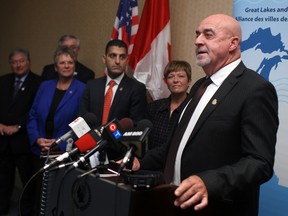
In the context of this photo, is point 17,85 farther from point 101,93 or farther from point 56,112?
point 101,93

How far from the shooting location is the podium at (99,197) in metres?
1.41

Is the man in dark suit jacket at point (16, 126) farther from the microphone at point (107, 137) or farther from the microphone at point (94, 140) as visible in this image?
the microphone at point (107, 137)

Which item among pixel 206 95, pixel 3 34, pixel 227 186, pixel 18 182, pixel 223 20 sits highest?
pixel 3 34

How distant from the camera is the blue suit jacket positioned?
3.81 meters

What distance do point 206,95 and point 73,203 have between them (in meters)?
0.71

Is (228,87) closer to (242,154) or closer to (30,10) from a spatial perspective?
(242,154)

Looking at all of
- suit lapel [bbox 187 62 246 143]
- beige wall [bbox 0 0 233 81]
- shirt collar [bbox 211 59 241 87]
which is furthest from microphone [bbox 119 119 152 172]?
beige wall [bbox 0 0 233 81]

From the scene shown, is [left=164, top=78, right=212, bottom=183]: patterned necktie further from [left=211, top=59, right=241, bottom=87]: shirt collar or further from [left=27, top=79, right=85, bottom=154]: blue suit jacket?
[left=27, top=79, right=85, bottom=154]: blue suit jacket

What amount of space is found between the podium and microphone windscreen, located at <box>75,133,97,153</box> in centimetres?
9

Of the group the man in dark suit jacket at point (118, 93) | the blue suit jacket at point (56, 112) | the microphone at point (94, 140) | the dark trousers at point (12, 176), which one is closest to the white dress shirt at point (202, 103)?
the microphone at point (94, 140)

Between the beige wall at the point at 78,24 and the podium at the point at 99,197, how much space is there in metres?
2.27

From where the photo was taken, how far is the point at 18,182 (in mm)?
5836

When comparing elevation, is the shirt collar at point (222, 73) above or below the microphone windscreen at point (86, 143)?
above

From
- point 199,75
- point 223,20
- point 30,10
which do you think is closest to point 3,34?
point 30,10
